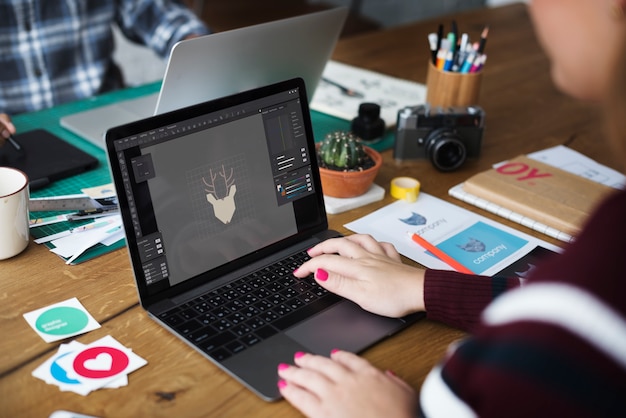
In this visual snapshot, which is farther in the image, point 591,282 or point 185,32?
point 185,32

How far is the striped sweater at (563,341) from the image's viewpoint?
0.56m

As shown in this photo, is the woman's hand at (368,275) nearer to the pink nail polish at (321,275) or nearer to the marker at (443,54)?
the pink nail polish at (321,275)

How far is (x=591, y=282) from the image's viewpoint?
0.58 metres

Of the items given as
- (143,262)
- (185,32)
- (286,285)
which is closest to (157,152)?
(143,262)

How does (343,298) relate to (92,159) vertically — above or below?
below

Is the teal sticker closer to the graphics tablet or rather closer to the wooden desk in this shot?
the wooden desk

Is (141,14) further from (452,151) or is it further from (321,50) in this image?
(452,151)

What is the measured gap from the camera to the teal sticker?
36.5 inches

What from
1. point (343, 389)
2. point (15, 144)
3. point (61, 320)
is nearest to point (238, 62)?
point (15, 144)

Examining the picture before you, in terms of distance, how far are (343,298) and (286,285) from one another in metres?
0.09

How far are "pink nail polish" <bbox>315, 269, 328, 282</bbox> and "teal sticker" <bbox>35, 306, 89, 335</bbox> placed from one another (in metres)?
0.33

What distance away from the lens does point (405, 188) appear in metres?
1.32

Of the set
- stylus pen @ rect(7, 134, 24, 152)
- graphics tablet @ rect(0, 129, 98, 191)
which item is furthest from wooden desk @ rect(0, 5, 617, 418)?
stylus pen @ rect(7, 134, 24, 152)

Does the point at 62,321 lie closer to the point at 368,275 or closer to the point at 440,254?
the point at 368,275
